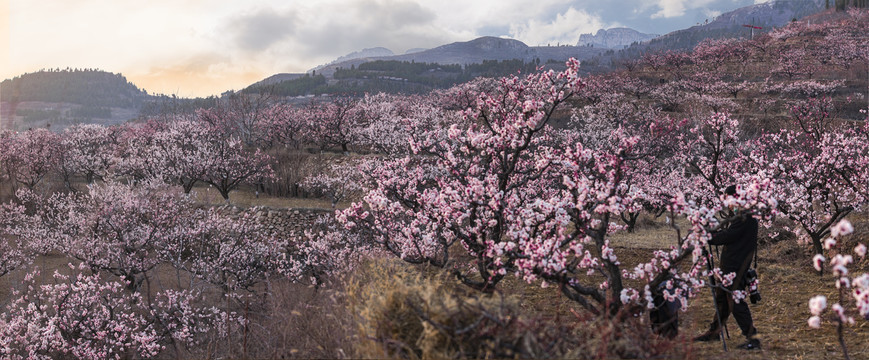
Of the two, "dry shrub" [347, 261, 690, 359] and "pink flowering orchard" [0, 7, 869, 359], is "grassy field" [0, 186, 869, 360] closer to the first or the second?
"pink flowering orchard" [0, 7, 869, 359]

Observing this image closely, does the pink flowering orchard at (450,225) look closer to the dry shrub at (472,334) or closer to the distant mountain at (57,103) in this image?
the dry shrub at (472,334)

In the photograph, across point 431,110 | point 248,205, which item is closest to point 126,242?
point 248,205

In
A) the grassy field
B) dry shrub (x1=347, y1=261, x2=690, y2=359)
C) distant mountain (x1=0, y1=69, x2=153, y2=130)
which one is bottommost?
the grassy field

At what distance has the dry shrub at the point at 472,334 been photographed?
3.67m

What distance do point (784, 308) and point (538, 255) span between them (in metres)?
6.84

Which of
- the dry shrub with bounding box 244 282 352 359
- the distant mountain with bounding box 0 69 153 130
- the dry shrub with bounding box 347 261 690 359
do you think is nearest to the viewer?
the dry shrub with bounding box 347 261 690 359

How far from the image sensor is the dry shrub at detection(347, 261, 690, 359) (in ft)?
12.0

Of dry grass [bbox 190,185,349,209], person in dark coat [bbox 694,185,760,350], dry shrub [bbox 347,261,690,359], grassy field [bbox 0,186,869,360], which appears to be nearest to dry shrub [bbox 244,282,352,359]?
grassy field [bbox 0,186,869,360]

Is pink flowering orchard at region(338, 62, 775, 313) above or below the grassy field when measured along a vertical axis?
above

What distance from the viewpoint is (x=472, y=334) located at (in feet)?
12.4

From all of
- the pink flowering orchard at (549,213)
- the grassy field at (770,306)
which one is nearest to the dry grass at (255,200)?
the grassy field at (770,306)

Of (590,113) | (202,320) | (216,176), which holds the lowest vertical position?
(202,320)

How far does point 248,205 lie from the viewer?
24828 millimetres

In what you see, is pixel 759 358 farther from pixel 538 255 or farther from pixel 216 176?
pixel 216 176
